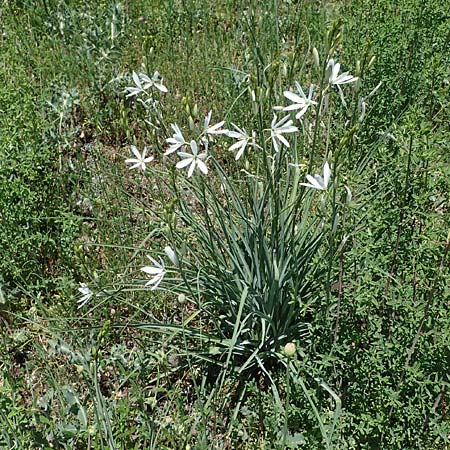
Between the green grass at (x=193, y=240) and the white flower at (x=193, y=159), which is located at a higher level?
the white flower at (x=193, y=159)

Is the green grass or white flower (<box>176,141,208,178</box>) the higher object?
white flower (<box>176,141,208,178</box>)

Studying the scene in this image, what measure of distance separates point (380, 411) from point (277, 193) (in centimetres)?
82

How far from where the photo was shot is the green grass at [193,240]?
6.91ft

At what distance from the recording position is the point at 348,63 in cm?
337

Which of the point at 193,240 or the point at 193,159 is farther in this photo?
the point at 193,240

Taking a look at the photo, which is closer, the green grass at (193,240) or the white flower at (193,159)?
the white flower at (193,159)

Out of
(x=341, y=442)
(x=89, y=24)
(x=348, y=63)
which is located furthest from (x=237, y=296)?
(x=89, y=24)

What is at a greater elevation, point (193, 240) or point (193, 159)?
point (193, 159)

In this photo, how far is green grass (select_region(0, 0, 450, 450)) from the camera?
211cm

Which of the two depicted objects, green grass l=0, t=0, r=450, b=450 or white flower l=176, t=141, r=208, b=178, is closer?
white flower l=176, t=141, r=208, b=178

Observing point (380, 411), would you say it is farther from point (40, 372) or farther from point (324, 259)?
point (40, 372)

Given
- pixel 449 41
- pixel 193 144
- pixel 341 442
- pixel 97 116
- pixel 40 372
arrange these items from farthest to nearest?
1. pixel 97 116
2. pixel 449 41
3. pixel 40 372
4. pixel 341 442
5. pixel 193 144

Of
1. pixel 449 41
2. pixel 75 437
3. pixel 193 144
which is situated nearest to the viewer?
pixel 193 144

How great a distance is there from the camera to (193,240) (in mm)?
2988
